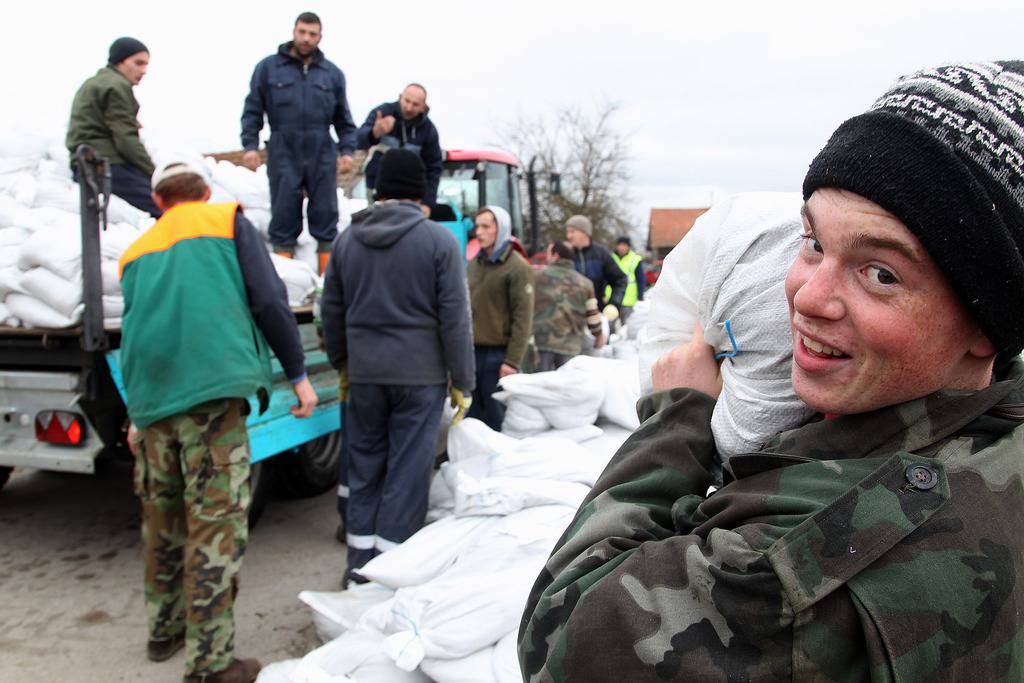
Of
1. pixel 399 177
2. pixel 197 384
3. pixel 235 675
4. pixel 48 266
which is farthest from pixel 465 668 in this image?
pixel 48 266

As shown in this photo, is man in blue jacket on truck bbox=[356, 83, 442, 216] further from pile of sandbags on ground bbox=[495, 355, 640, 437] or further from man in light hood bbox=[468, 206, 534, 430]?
pile of sandbags on ground bbox=[495, 355, 640, 437]

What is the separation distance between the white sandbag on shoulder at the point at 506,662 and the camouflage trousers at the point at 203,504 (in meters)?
1.06

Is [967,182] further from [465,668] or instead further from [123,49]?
[123,49]

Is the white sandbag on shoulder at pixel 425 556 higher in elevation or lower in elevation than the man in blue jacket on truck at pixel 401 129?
lower

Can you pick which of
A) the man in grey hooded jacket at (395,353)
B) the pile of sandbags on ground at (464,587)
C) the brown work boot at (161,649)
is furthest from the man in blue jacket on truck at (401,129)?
the brown work boot at (161,649)

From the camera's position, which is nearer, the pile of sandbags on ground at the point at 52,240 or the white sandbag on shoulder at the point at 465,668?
the white sandbag on shoulder at the point at 465,668

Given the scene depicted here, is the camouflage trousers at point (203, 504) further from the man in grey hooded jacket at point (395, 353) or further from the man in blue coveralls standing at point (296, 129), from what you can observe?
the man in blue coveralls standing at point (296, 129)

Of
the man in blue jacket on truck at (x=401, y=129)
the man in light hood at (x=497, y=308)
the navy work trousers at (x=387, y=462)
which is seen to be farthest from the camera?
the man in blue jacket on truck at (x=401, y=129)

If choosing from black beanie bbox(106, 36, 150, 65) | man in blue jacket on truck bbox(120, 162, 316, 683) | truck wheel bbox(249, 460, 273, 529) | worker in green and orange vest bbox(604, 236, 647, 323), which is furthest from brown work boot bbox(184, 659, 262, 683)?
worker in green and orange vest bbox(604, 236, 647, 323)

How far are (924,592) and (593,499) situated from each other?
393 mm

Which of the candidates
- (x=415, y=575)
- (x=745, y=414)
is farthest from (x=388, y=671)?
(x=745, y=414)

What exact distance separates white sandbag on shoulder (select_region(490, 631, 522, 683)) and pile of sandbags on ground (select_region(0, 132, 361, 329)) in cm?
204

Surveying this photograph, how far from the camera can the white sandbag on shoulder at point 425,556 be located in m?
2.65

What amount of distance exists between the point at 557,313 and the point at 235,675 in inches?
142
